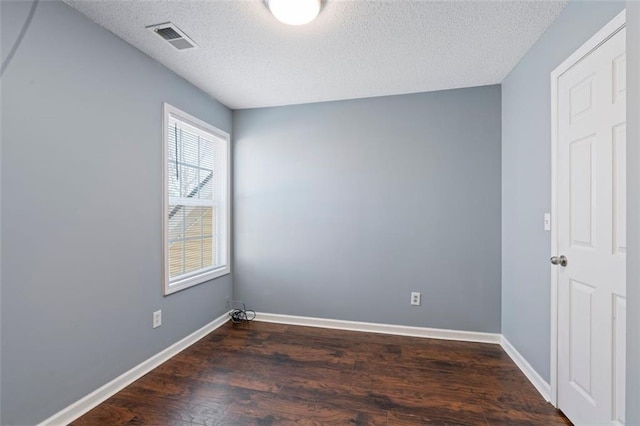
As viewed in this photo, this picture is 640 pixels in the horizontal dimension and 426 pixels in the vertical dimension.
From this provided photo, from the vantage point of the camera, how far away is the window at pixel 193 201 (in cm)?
241

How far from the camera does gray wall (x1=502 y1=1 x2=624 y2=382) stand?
5.39 ft

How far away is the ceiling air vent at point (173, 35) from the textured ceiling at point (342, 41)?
40 mm

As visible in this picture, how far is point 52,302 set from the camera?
1.52 meters

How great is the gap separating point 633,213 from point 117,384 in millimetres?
2708

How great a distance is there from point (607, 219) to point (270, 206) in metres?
2.68

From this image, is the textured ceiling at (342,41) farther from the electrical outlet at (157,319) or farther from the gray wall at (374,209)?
the electrical outlet at (157,319)

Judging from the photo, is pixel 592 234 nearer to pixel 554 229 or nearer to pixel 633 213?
pixel 554 229

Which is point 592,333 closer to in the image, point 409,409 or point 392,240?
point 409,409

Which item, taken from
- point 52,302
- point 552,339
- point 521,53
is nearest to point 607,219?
point 552,339

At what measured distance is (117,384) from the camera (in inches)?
73.3

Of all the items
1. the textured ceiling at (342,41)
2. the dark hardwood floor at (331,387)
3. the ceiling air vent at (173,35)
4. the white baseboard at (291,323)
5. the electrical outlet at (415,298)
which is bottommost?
the dark hardwood floor at (331,387)

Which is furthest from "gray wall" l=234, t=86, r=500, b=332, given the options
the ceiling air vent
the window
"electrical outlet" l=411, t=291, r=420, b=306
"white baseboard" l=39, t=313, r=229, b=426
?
the ceiling air vent

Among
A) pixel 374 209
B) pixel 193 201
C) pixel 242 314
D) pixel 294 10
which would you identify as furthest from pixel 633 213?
pixel 242 314

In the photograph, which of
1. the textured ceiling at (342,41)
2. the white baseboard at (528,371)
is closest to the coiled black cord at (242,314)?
the textured ceiling at (342,41)
